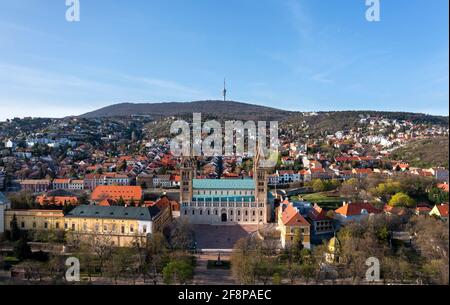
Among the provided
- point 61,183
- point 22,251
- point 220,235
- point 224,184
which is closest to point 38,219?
point 22,251

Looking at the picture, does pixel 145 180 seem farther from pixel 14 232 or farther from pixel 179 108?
pixel 179 108

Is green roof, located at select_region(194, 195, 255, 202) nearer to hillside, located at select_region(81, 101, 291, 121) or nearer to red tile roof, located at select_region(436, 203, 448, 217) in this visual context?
red tile roof, located at select_region(436, 203, 448, 217)

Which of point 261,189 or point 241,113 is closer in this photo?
point 261,189

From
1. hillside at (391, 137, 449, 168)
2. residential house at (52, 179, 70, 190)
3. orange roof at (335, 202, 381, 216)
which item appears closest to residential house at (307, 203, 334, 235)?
orange roof at (335, 202, 381, 216)

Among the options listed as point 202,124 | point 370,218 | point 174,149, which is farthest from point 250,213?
point 202,124
